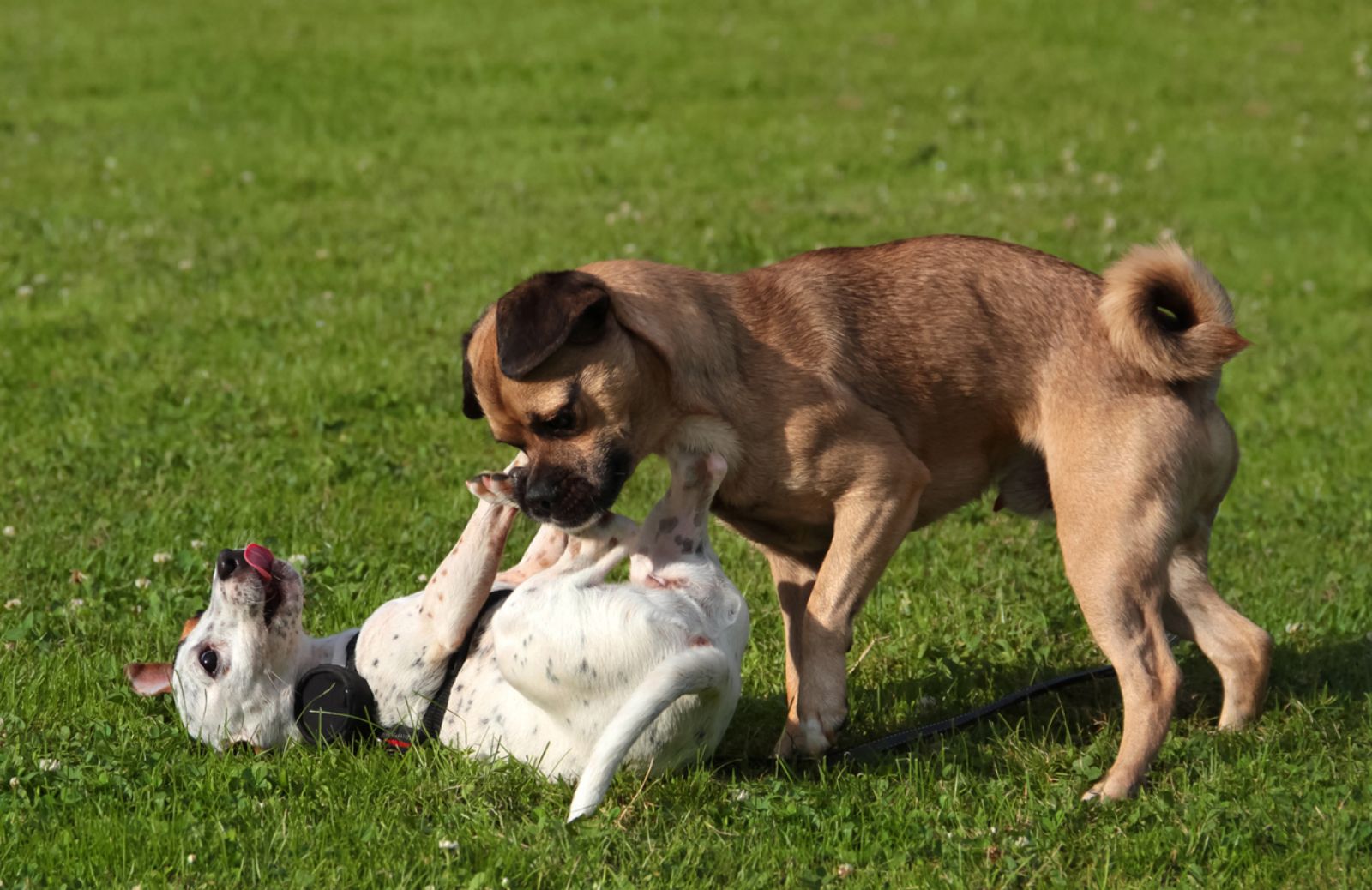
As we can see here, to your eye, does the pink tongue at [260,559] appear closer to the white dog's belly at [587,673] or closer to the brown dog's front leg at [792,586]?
the white dog's belly at [587,673]

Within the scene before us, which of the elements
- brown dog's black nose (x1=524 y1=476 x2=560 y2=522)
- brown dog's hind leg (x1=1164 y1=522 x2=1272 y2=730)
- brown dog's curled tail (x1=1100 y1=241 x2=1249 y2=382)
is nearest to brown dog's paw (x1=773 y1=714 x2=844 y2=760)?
brown dog's black nose (x1=524 y1=476 x2=560 y2=522)

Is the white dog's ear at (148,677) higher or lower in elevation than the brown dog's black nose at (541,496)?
lower

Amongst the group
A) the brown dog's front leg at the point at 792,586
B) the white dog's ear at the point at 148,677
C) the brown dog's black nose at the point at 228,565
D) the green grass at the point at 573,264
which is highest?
the brown dog's black nose at the point at 228,565

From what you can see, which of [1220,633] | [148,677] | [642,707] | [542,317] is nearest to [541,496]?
[542,317]

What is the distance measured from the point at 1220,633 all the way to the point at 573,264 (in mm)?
6278

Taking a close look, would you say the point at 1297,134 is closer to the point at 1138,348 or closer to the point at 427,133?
the point at 427,133

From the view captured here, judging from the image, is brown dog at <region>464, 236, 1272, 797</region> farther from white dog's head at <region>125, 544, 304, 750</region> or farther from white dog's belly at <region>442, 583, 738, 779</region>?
white dog's head at <region>125, 544, 304, 750</region>

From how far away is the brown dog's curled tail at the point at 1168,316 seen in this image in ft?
17.2

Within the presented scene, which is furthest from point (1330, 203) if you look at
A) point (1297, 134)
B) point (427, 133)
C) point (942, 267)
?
point (942, 267)

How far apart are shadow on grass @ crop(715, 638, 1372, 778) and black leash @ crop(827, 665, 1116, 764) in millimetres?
26

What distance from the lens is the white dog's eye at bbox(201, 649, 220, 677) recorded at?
17.5 ft

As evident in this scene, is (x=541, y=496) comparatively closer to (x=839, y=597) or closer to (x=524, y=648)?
(x=524, y=648)

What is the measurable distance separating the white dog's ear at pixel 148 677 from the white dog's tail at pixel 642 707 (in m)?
1.70

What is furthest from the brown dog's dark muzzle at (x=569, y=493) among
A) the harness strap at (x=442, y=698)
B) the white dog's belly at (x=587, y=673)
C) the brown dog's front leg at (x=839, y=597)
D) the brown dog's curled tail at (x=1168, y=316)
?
the brown dog's curled tail at (x=1168, y=316)
